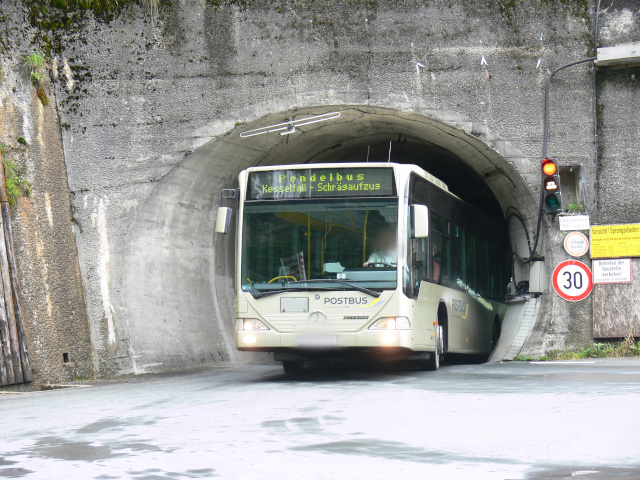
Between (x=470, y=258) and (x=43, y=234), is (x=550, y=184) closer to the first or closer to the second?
(x=470, y=258)

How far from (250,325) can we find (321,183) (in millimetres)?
2138

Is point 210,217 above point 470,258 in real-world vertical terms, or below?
above

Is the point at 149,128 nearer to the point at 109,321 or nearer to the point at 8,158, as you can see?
the point at 8,158

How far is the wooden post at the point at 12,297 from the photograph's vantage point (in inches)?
485

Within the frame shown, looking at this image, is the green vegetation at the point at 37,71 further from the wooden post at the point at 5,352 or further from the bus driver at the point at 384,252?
the bus driver at the point at 384,252

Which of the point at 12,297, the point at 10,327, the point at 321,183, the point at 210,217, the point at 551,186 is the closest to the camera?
the point at 321,183

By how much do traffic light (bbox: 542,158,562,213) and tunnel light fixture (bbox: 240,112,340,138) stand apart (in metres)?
3.62

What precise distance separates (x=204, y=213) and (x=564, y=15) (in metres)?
7.11

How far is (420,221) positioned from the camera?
454 inches

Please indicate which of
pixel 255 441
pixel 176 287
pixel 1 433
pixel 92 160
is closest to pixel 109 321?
pixel 176 287

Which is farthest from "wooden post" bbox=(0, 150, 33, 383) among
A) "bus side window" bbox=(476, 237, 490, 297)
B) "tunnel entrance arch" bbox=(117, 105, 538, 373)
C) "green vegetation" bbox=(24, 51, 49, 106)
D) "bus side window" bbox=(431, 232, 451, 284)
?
"bus side window" bbox=(476, 237, 490, 297)

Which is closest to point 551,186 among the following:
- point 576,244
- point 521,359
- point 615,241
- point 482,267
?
point 576,244

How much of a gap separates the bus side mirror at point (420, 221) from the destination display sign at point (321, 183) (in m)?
0.41

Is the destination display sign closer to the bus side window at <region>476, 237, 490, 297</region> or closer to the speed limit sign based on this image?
the speed limit sign
